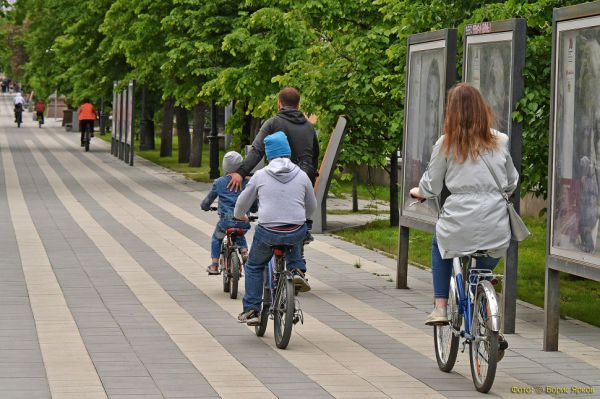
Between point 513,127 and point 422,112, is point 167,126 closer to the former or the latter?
point 422,112

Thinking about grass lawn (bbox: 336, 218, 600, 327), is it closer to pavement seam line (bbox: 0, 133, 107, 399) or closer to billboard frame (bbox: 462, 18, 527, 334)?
billboard frame (bbox: 462, 18, 527, 334)

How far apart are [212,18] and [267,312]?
19637 mm

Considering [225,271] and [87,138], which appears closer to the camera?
[225,271]

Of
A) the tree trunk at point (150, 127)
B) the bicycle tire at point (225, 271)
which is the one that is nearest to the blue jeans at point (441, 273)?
the bicycle tire at point (225, 271)

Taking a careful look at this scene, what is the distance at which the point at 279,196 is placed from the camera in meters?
10.3

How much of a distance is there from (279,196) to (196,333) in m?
1.20

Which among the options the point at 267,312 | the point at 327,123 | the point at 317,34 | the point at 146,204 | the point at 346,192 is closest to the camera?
the point at 267,312

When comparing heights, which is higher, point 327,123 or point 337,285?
point 327,123

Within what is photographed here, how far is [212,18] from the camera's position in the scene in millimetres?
29594

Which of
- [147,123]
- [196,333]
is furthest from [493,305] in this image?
[147,123]

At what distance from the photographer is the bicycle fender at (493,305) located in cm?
803

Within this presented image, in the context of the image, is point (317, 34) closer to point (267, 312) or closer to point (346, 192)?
point (346, 192)

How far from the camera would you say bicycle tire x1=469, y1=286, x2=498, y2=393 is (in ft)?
26.5

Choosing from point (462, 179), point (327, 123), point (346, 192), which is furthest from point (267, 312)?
point (346, 192)
